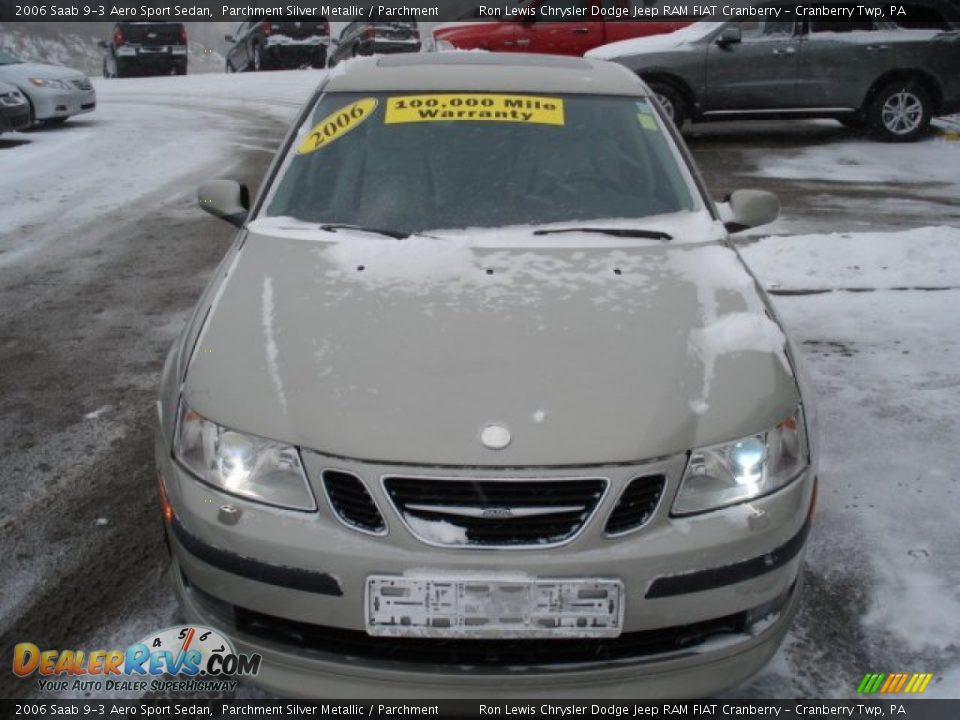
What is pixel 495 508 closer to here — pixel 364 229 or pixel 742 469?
pixel 742 469

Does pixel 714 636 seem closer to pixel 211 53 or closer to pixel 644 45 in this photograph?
pixel 644 45

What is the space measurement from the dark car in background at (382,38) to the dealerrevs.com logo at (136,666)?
66.8ft

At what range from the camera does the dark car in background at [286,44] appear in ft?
78.2

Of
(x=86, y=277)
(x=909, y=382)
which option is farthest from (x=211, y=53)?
(x=909, y=382)

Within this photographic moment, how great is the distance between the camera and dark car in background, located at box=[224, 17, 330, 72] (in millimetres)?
23844

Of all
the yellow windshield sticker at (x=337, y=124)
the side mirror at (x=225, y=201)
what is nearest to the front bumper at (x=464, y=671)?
the side mirror at (x=225, y=201)

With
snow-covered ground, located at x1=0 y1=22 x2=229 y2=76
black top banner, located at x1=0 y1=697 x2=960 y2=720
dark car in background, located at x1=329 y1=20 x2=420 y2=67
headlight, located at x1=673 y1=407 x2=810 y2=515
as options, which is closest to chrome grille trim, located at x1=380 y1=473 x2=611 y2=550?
headlight, located at x1=673 y1=407 x2=810 y2=515

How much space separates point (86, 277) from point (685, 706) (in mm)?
5382

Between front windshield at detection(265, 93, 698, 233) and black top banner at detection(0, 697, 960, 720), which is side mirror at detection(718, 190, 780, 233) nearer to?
front windshield at detection(265, 93, 698, 233)

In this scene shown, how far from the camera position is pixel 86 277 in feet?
21.3

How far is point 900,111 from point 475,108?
990 centimetres

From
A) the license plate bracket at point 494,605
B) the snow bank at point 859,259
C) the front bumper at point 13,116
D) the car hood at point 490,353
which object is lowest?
the snow bank at point 859,259

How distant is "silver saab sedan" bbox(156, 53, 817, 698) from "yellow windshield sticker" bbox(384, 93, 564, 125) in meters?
0.93

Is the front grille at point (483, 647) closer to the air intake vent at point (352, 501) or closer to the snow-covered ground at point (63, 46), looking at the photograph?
the air intake vent at point (352, 501)
